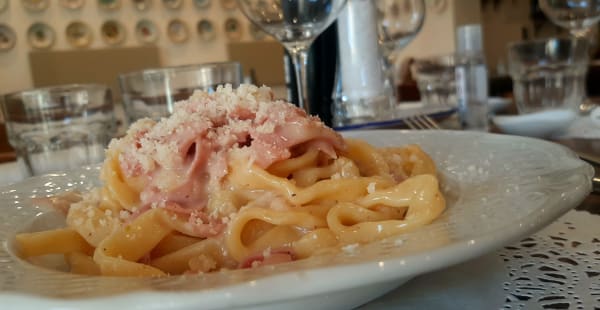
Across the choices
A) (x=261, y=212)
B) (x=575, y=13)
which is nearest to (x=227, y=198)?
(x=261, y=212)

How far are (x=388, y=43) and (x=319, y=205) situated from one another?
0.98 m

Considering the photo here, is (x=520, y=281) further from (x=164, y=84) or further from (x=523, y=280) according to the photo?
(x=164, y=84)

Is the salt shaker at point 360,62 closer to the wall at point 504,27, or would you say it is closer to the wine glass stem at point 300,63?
the wine glass stem at point 300,63

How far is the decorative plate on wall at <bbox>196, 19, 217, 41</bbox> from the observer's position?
5.13m

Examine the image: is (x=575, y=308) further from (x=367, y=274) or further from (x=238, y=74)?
(x=238, y=74)

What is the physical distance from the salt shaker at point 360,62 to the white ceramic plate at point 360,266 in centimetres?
69

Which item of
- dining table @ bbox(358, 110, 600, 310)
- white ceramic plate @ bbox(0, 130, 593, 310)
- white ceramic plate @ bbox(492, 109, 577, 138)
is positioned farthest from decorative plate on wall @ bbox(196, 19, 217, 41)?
dining table @ bbox(358, 110, 600, 310)

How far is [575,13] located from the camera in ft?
4.95

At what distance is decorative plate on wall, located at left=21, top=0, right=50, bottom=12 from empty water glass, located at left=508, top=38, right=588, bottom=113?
4.11m

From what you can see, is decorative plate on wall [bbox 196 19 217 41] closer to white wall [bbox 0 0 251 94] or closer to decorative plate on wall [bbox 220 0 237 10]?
white wall [bbox 0 0 251 94]

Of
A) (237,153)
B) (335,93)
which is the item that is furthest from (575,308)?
(335,93)

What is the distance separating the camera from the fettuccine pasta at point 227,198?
516 millimetres

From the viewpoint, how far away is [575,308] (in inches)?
16.9

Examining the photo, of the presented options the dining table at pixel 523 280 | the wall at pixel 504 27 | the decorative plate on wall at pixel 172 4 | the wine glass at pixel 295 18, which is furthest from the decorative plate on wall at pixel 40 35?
the wall at pixel 504 27
